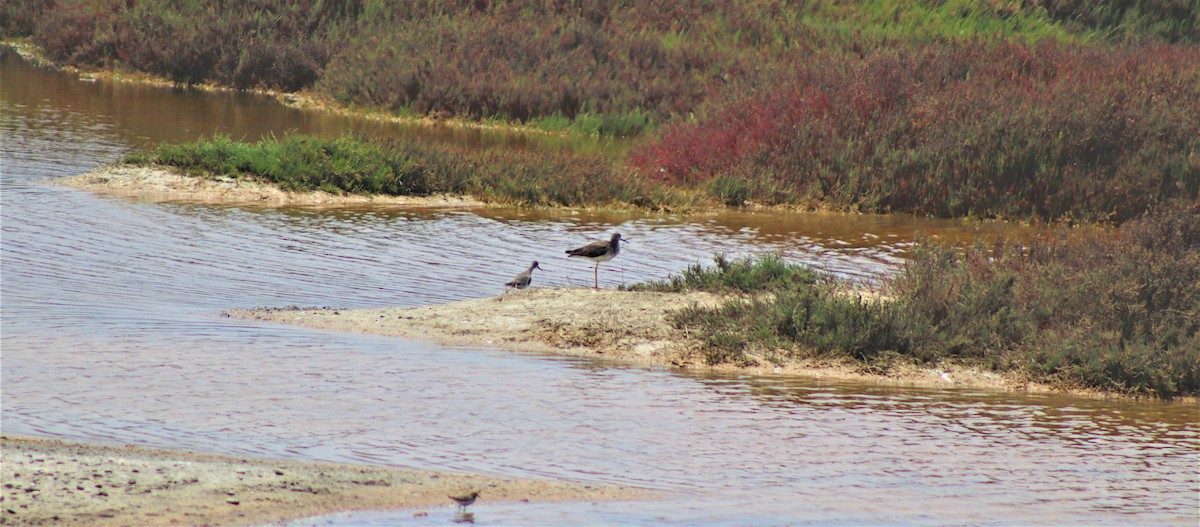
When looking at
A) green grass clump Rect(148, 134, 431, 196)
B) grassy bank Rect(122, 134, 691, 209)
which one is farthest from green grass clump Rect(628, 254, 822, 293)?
green grass clump Rect(148, 134, 431, 196)

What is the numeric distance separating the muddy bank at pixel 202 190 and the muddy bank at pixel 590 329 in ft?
23.5

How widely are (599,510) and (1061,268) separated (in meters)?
6.12

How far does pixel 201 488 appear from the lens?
6078 millimetres

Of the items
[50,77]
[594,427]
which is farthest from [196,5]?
[594,427]

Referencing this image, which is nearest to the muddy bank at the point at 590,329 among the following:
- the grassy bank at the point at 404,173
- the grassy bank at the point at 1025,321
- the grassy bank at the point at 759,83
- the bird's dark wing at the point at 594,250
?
the grassy bank at the point at 1025,321

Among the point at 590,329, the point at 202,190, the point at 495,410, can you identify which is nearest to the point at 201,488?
the point at 495,410

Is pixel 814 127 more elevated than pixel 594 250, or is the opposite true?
pixel 814 127

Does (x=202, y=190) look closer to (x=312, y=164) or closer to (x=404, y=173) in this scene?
(x=312, y=164)

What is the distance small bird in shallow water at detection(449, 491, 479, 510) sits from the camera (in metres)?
6.03

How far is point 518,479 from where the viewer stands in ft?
22.4

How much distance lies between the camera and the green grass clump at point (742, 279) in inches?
472

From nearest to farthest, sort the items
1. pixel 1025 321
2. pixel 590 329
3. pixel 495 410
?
pixel 495 410
pixel 1025 321
pixel 590 329

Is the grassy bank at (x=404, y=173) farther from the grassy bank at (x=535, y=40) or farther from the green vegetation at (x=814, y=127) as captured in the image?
the grassy bank at (x=535, y=40)

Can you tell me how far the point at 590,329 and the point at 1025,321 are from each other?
3436 millimetres
